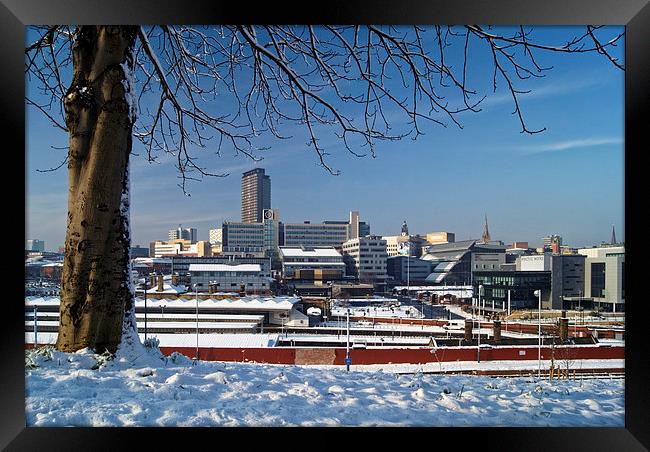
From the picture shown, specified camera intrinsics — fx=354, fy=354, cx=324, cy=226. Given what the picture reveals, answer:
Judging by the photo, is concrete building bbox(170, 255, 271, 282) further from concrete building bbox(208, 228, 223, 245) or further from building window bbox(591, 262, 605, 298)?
building window bbox(591, 262, 605, 298)

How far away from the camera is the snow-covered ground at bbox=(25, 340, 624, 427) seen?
5.77 ft

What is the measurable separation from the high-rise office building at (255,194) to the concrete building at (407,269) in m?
2.81

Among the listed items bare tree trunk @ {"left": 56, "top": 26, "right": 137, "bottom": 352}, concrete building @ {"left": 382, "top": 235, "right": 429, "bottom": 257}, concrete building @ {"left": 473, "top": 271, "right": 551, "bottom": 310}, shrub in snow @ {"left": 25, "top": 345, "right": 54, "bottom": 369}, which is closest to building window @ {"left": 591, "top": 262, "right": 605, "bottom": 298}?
concrete building @ {"left": 473, "top": 271, "right": 551, "bottom": 310}

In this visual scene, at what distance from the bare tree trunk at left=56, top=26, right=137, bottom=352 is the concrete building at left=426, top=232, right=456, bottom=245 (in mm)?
5510

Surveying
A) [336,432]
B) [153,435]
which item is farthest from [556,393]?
[153,435]

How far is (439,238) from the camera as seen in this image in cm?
Answer: 692

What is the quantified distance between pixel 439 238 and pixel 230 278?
407 cm

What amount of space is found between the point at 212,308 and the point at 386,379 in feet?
16.8

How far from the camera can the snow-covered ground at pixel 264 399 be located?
5.77 feet

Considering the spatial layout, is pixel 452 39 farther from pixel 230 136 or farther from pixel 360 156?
pixel 230 136

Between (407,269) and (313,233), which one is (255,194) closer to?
(313,233)

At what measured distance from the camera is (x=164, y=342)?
5.58 m

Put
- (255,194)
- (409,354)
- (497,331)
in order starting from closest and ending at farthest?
1. (255,194)
2. (409,354)
3. (497,331)
